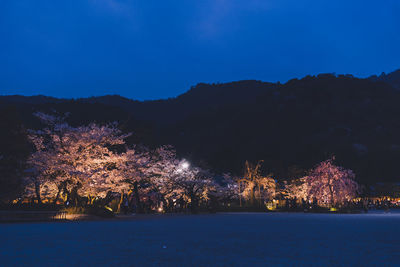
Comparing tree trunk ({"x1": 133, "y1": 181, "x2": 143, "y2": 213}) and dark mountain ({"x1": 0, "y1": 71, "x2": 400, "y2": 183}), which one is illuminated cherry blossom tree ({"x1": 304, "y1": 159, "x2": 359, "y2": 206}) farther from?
tree trunk ({"x1": 133, "y1": 181, "x2": 143, "y2": 213})

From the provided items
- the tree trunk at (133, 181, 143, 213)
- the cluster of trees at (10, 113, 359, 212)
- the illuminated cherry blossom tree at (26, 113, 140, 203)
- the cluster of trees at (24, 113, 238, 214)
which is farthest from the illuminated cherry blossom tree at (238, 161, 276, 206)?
the illuminated cherry blossom tree at (26, 113, 140, 203)

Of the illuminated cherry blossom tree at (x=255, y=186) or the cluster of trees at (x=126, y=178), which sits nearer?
the cluster of trees at (x=126, y=178)

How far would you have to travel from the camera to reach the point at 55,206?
24578mm

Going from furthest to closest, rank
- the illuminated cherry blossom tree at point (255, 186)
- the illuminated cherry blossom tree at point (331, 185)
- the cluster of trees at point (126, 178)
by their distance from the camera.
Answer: the illuminated cherry blossom tree at point (255, 186), the illuminated cherry blossom tree at point (331, 185), the cluster of trees at point (126, 178)

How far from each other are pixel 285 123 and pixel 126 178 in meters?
56.3

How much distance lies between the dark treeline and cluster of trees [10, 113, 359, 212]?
3609 millimetres

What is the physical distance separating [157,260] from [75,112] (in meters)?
35.3

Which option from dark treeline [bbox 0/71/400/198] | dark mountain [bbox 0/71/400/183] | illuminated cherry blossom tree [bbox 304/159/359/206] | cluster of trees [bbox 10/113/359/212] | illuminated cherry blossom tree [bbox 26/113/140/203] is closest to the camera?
illuminated cherry blossom tree [bbox 26/113/140/203]

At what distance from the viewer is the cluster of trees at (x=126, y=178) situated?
26.6 meters

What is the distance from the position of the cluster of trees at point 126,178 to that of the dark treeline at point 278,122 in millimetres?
3609

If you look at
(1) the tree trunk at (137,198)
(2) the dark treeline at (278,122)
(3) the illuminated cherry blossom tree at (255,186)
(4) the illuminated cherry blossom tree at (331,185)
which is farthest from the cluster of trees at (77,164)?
(4) the illuminated cherry blossom tree at (331,185)

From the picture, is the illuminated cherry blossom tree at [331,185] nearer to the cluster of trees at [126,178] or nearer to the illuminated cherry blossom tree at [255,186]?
the cluster of trees at [126,178]

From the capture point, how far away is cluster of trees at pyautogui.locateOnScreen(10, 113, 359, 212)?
2659 centimetres

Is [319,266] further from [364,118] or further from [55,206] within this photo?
[364,118]
